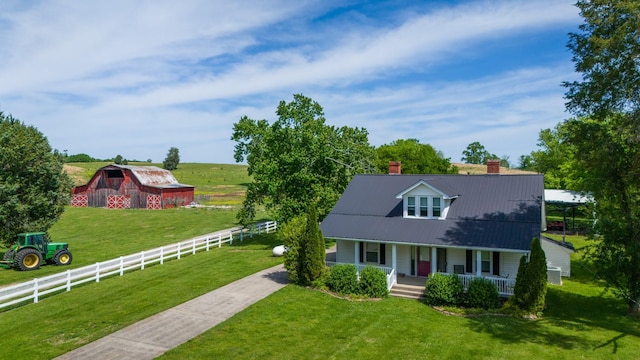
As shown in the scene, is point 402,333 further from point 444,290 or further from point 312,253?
point 312,253

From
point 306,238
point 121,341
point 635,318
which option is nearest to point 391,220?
point 306,238

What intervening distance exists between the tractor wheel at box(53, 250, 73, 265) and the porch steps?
20028 mm

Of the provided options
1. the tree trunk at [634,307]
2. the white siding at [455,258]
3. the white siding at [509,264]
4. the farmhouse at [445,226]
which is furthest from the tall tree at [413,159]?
the tree trunk at [634,307]

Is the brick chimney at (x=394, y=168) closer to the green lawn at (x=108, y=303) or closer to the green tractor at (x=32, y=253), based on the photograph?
the green lawn at (x=108, y=303)

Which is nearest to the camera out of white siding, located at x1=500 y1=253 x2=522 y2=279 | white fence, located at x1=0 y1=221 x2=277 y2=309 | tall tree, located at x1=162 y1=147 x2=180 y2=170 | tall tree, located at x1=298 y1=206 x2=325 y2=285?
white fence, located at x1=0 y1=221 x2=277 y2=309

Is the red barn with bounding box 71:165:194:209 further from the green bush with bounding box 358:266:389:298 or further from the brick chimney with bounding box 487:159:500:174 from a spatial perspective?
the green bush with bounding box 358:266:389:298

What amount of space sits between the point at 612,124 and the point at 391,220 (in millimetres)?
11611

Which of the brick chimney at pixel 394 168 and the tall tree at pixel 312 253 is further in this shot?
the brick chimney at pixel 394 168

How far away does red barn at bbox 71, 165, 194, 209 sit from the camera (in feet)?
200

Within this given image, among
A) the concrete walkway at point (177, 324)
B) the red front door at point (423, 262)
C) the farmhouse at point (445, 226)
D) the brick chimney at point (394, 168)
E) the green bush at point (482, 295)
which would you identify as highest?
the brick chimney at point (394, 168)

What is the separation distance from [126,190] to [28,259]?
39.1 meters

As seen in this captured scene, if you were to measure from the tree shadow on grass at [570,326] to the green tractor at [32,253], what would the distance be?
24.0 m

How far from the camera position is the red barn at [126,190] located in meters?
60.9

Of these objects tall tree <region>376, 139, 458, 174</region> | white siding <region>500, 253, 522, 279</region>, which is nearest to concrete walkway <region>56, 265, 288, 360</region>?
white siding <region>500, 253, 522, 279</region>
